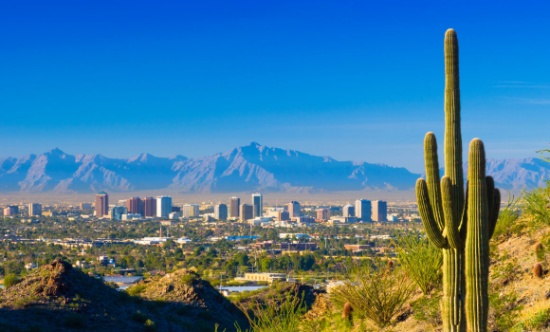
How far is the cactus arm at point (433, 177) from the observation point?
402 inches

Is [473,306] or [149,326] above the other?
[473,306]

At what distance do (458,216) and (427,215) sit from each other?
0.39 meters

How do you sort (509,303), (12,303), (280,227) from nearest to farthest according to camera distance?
(509,303) < (12,303) < (280,227)

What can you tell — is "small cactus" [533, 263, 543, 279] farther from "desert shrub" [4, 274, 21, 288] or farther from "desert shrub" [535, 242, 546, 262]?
"desert shrub" [4, 274, 21, 288]

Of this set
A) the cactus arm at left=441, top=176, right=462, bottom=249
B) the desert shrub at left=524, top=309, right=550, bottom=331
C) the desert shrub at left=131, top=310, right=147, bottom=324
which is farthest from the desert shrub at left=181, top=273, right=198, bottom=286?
the cactus arm at left=441, top=176, right=462, bottom=249

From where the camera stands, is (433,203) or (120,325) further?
(120,325)

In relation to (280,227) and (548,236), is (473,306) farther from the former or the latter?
(280,227)

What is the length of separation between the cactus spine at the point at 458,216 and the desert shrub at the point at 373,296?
11.1ft

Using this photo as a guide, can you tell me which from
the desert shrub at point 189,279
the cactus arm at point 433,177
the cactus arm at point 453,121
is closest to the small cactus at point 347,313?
the cactus arm at point 433,177

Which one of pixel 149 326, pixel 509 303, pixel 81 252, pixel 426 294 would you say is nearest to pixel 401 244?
pixel 426 294

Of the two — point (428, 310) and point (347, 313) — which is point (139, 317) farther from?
point (428, 310)

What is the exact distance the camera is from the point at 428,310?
13.3 m

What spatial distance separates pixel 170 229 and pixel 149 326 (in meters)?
157

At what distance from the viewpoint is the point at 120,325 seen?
2377 centimetres
